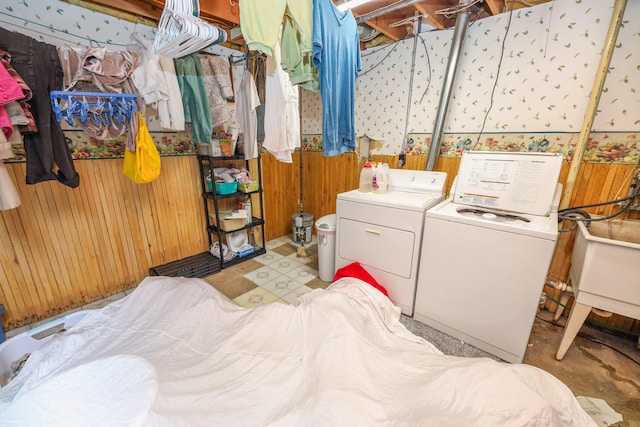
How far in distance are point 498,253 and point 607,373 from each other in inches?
39.4

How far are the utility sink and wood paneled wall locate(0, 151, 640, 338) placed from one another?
61 centimetres

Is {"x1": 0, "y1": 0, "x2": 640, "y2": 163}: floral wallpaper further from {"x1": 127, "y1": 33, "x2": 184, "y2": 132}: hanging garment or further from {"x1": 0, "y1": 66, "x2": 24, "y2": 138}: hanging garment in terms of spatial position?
{"x1": 0, "y1": 66, "x2": 24, "y2": 138}: hanging garment

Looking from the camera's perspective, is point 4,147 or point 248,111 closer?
point 4,147

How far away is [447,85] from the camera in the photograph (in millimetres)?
2148

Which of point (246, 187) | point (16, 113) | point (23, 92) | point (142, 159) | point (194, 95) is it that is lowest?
point (246, 187)

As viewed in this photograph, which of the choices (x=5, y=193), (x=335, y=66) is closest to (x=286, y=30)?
(x=335, y=66)

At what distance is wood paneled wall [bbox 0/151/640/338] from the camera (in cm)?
181

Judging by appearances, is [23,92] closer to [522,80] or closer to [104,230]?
[104,230]

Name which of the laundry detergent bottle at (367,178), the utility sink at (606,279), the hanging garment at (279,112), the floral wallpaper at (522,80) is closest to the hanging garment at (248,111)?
the hanging garment at (279,112)

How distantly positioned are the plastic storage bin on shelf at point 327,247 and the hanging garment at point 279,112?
69 cm

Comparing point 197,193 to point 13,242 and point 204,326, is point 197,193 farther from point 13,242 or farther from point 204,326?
point 204,326

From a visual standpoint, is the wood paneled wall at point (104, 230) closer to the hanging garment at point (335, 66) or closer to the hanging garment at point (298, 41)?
the hanging garment at point (335, 66)

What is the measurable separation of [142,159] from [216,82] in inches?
36.9

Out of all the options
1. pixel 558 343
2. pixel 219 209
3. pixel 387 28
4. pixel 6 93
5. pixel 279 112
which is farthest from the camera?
pixel 219 209
